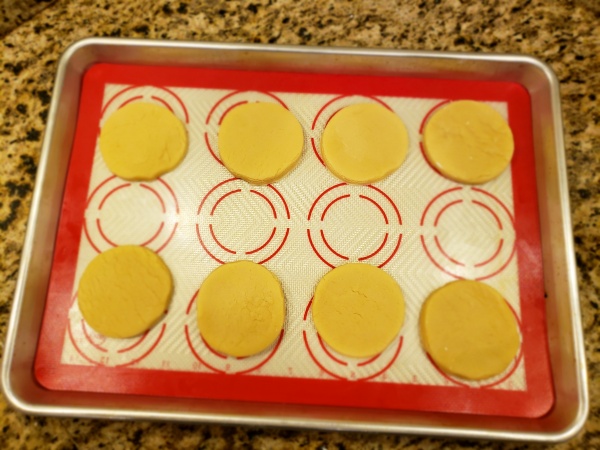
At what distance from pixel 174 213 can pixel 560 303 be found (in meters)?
0.72

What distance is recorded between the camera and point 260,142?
93 cm

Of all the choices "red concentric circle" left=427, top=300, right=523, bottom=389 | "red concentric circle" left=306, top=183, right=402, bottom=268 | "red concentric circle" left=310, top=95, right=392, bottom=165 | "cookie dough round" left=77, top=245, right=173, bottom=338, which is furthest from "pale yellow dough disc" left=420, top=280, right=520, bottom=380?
"cookie dough round" left=77, top=245, right=173, bottom=338

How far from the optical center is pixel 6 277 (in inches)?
34.3

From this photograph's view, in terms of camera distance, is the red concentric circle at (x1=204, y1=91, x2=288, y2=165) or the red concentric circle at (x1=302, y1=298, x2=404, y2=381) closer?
the red concentric circle at (x1=302, y1=298, x2=404, y2=381)

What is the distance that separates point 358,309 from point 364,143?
0.32 meters

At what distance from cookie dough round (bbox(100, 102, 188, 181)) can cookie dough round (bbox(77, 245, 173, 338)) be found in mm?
153

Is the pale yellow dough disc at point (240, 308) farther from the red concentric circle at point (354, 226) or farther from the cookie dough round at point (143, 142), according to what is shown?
the cookie dough round at point (143, 142)

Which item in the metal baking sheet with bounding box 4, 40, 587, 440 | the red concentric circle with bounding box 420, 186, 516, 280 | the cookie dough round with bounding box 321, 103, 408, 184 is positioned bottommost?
the red concentric circle with bounding box 420, 186, 516, 280

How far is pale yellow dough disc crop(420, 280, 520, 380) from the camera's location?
83 centimetres

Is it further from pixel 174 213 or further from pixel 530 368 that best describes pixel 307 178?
pixel 530 368

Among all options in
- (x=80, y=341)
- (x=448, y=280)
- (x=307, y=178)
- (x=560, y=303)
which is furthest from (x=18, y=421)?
(x=560, y=303)

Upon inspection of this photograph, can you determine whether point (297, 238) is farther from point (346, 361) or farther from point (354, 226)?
point (346, 361)

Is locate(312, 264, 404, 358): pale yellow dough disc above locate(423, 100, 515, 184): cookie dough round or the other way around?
the other way around

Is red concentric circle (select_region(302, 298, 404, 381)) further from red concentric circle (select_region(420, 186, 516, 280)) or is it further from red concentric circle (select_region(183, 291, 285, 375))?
red concentric circle (select_region(420, 186, 516, 280))
